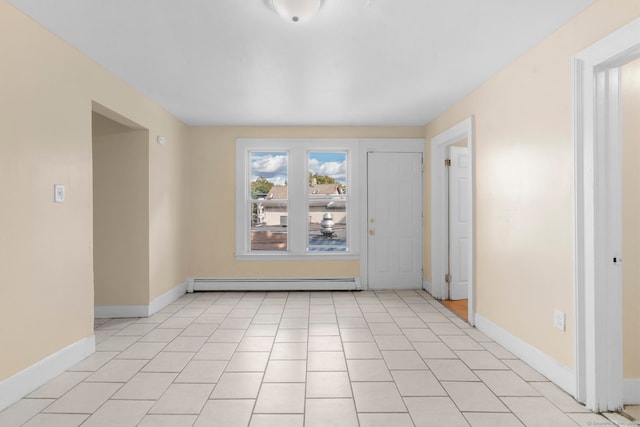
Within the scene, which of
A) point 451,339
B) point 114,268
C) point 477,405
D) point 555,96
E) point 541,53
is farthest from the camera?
point 114,268

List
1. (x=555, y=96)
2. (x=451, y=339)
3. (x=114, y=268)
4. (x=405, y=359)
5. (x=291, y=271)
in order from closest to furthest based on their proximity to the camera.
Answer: (x=555, y=96)
(x=405, y=359)
(x=451, y=339)
(x=114, y=268)
(x=291, y=271)

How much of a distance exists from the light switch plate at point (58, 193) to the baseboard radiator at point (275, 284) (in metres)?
3.04

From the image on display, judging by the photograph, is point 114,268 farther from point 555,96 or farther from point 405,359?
point 555,96

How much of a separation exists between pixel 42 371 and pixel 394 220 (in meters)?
4.50

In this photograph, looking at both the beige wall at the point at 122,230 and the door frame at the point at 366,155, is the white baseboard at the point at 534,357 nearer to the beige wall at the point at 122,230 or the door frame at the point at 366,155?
the door frame at the point at 366,155

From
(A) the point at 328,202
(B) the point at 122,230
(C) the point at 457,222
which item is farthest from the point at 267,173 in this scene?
(C) the point at 457,222

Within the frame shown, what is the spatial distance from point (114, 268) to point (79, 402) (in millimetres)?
2217

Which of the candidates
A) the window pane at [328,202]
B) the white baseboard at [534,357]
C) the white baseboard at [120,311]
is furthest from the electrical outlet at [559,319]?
the white baseboard at [120,311]

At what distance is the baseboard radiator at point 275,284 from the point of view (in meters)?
5.76

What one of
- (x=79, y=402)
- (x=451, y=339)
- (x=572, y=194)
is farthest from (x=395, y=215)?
(x=79, y=402)

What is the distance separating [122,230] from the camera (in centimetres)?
445

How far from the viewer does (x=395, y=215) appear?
588 cm

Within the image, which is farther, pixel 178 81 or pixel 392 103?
pixel 392 103

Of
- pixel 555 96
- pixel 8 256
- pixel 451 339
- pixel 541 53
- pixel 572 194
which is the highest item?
pixel 541 53
